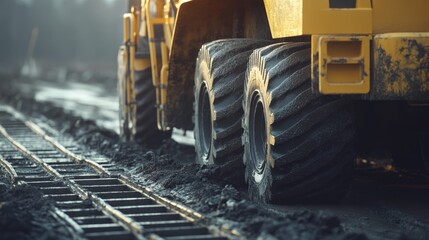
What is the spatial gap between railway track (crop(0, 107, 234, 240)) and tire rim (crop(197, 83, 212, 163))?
88cm

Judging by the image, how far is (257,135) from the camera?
384 inches

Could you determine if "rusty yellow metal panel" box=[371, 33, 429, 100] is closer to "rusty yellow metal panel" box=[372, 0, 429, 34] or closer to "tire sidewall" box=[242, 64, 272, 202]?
"rusty yellow metal panel" box=[372, 0, 429, 34]

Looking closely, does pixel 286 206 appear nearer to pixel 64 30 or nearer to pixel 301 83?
pixel 301 83

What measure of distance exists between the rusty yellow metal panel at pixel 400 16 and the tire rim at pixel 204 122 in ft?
9.69

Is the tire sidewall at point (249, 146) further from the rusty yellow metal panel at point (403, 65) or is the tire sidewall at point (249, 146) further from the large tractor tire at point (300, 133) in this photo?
the rusty yellow metal panel at point (403, 65)

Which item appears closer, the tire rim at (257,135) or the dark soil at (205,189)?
the dark soil at (205,189)

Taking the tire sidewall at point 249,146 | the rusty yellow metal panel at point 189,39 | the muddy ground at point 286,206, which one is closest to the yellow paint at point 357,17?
the tire sidewall at point 249,146

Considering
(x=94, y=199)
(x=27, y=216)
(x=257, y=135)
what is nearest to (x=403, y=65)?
(x=257, y=135)

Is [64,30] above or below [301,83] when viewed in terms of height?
below

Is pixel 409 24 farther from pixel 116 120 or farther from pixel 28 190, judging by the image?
pixel 116 120

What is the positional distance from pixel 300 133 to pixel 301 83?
15.6 inches

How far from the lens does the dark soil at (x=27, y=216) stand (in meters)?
7.35

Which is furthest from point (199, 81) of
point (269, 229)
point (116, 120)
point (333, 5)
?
point (116, 120)

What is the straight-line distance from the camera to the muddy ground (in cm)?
739
